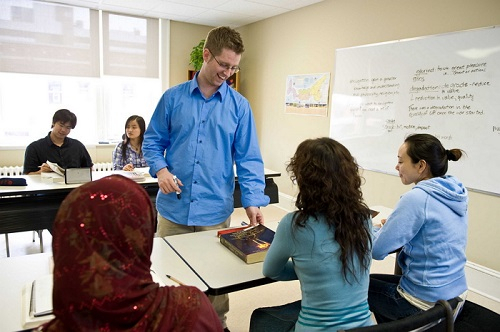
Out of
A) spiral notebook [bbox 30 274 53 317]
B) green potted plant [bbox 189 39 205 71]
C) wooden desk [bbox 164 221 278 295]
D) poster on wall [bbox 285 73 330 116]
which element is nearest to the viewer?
spiral notebook [bbox 30 274 53 317]

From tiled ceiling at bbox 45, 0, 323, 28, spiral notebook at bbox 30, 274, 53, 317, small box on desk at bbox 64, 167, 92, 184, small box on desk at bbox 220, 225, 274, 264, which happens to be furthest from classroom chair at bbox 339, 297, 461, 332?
tiled ceiling at bbox 45, 0, 323, 28

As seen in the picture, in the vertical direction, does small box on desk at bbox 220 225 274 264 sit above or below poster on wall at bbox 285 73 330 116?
below

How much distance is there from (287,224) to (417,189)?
586 mm

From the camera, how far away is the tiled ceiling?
14.2 ft

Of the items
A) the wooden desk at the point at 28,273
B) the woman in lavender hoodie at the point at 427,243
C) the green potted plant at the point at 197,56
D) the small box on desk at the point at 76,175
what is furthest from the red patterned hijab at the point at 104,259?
the green potted plant at the point at 197,56

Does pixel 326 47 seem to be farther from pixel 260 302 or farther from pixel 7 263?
pixel 7 263

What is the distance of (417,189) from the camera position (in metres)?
1.41

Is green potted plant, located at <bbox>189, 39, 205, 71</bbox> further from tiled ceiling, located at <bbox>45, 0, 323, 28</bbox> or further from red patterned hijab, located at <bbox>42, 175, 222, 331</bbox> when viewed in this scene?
red patterned hijab, located at <bbox>42, 175, 222, 331</bbox>

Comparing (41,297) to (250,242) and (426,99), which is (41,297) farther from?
(426,99)

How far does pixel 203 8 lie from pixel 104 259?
4501mm

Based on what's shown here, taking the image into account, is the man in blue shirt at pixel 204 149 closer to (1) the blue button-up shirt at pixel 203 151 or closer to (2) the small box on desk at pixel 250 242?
(1) the blue button-up shirt at pixel 203 151

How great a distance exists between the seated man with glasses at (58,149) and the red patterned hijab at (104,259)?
2.70 m

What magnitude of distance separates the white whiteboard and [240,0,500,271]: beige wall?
115 mm

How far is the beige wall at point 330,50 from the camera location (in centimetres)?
286
